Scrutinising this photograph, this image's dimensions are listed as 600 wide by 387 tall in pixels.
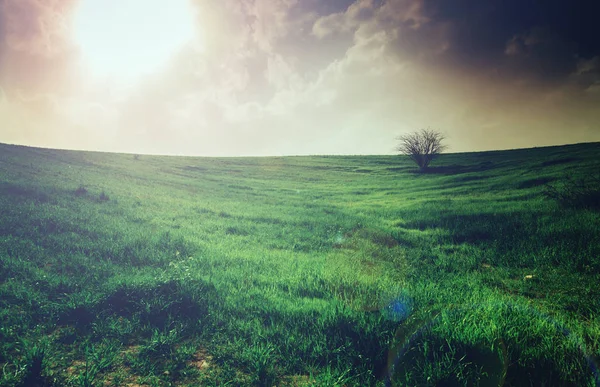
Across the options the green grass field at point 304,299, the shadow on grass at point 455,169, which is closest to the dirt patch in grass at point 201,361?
the green grass field at point 304,299

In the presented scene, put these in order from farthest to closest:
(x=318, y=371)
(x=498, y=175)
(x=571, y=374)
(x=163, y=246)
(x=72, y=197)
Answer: (x=498, y=175) → (x=72, y=197) → (x=163, y=246) → (x=318, y=371) → (x=571, y=374)

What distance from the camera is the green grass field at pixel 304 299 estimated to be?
4035 mm

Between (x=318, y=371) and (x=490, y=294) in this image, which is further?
(x=490, y=294)

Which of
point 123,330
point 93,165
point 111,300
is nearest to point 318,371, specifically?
point 123,330

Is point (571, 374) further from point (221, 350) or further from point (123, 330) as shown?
point (123, 330)

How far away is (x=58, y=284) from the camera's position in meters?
6.93

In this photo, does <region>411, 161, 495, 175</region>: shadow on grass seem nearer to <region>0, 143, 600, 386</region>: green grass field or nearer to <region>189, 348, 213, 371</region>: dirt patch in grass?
<region>0, 143, 600, 386</region>: green grass field

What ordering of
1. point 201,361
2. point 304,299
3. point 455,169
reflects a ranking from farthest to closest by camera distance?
point 455,169 < point 304,299 < point 201,361

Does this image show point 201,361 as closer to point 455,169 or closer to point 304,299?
point 304,299

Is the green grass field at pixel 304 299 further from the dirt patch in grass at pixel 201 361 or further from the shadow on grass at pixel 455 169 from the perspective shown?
the shadow on grass at pixel 455 169

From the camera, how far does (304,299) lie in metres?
6.07

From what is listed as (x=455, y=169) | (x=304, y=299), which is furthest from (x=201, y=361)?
(x=455, y=169)

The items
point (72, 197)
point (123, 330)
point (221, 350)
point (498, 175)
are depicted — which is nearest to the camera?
point (221, 350)

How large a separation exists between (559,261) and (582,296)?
7.38ft
